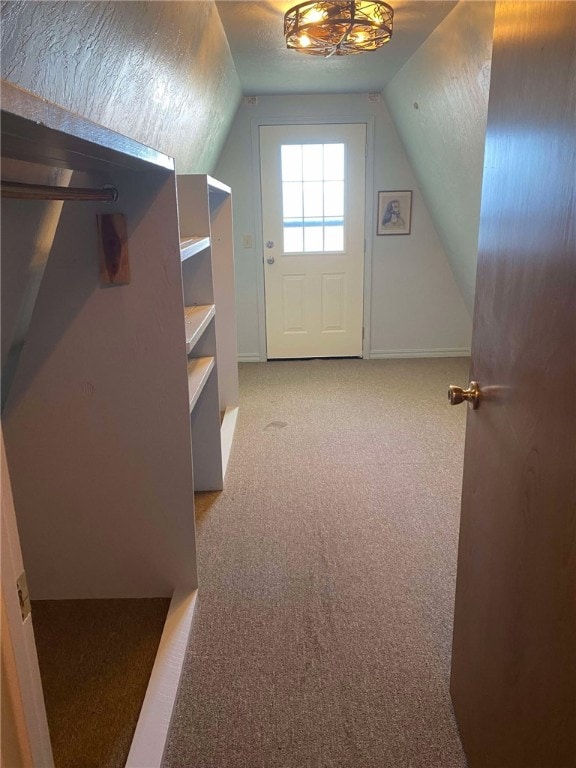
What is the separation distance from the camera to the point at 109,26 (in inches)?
51.5

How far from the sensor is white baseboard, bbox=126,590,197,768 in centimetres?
137

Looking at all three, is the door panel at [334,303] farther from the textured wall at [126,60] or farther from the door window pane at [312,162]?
the textured wall at [126,60]

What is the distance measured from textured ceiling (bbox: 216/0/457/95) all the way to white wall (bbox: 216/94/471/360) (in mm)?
182

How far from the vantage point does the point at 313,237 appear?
4.65 metres

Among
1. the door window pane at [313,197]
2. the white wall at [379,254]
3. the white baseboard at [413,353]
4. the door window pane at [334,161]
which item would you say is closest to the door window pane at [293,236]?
the door window pane at [313,197]

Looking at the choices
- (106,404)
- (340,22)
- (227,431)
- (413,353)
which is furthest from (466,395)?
(413,353)

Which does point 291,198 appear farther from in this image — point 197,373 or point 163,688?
point 163,688

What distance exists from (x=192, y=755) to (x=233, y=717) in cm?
14

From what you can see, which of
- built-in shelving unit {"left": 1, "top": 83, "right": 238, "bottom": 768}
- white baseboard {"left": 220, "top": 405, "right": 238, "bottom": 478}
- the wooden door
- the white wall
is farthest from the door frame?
the wooden door

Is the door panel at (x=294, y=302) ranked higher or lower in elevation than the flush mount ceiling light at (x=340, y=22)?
lower

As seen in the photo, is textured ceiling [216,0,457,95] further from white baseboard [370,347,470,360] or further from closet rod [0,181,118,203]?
white baseboard [370,347,470,360]

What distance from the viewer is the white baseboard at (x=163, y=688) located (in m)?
1.37

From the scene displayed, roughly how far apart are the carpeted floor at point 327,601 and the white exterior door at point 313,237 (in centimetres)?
150

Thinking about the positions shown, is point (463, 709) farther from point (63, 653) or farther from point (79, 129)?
point (79, 129)
